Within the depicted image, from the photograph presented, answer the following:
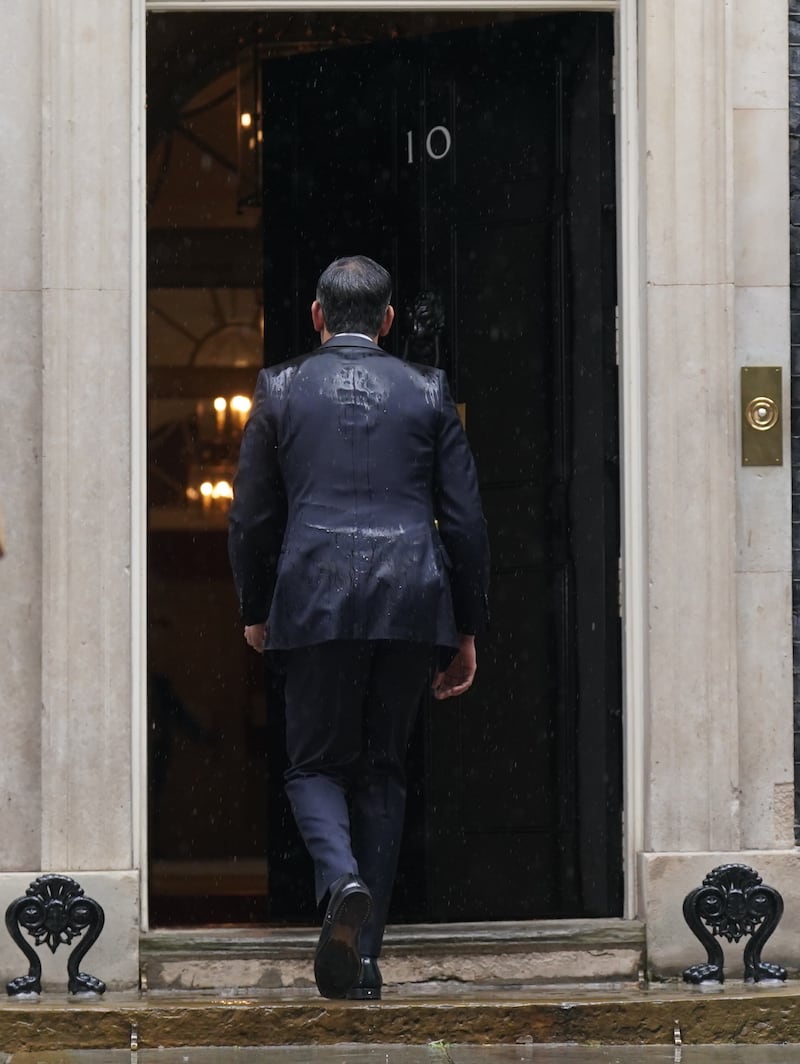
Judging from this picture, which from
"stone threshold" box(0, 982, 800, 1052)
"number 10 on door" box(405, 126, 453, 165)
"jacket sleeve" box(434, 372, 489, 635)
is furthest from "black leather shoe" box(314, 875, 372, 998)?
"number 10 on door" box(405, 126, 453, 165)

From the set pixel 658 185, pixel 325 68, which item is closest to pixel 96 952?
pixel 658 185

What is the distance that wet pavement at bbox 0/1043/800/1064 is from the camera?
5.60 m

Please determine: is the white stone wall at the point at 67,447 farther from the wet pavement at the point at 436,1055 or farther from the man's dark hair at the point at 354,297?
the man's dark hair at the point at 354,297

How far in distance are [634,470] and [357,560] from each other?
136 cm

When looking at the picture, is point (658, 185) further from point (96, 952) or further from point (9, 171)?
point (96, 952)

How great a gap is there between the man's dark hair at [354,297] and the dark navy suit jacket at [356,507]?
60mm

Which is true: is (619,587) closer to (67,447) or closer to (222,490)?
(67,447)

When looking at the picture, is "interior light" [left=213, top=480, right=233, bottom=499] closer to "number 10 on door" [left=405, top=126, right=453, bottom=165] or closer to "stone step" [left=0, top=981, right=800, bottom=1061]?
"number 10 on door" [left=405, top=126, right=453, bottom=165]

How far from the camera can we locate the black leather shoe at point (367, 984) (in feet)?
19.1

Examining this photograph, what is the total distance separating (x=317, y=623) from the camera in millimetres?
5773

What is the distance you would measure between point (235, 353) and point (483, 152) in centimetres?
737

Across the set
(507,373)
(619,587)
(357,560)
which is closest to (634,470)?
(619,587)

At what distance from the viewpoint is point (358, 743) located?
591 centimetres

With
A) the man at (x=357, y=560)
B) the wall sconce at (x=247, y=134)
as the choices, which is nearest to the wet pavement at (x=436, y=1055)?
the man at (x=357, y=560)
